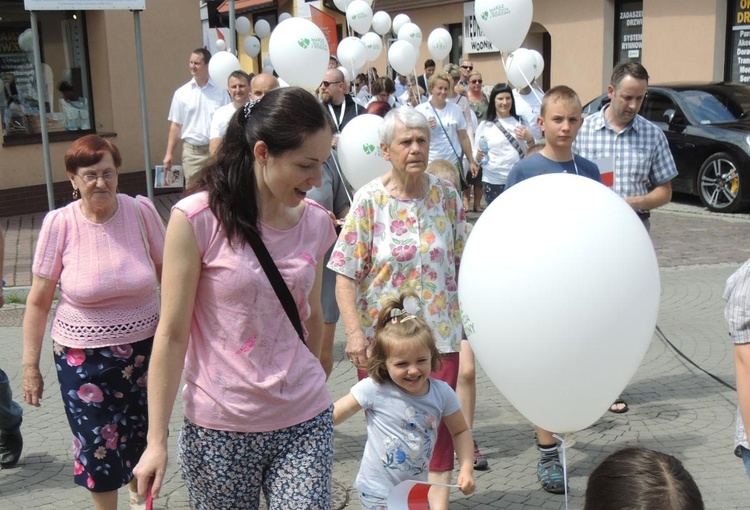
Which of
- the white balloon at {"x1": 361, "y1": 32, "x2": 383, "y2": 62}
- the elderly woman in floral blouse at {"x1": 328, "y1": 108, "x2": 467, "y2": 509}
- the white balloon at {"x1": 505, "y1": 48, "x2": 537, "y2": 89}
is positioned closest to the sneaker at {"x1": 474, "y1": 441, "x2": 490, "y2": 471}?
the elderly woman in floral blouse at {"x1": 328, "y1": 108, "x2": 467, "y2": 509}

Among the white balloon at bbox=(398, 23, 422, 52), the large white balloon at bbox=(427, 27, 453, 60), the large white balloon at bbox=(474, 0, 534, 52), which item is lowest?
the large white balloon at bbox=(474, 0, 534, 52)

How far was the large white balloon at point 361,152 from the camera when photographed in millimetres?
5266

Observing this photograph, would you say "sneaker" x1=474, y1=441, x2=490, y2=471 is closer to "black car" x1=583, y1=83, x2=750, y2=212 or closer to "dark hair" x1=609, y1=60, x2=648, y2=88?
"dark hair" x1=609, y1=60, x2=648, y2=88

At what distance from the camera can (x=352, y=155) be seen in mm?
5320

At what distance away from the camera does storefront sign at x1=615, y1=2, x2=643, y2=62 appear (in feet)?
69.2

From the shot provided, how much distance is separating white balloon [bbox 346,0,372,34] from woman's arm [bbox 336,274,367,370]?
11.9 m

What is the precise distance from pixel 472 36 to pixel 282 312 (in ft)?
80.1

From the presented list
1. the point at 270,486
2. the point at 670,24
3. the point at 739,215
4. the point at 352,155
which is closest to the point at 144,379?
the point at 270,486

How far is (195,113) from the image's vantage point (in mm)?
9883

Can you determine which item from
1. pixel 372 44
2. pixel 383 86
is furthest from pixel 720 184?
pixel 372 44

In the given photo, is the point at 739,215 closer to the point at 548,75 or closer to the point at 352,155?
the point at 352,155

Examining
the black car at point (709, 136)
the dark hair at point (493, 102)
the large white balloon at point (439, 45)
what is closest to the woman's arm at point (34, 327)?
the dark hair at point (493, 102)

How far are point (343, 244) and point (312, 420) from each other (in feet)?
4.57

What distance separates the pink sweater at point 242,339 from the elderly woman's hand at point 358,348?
118 cm
